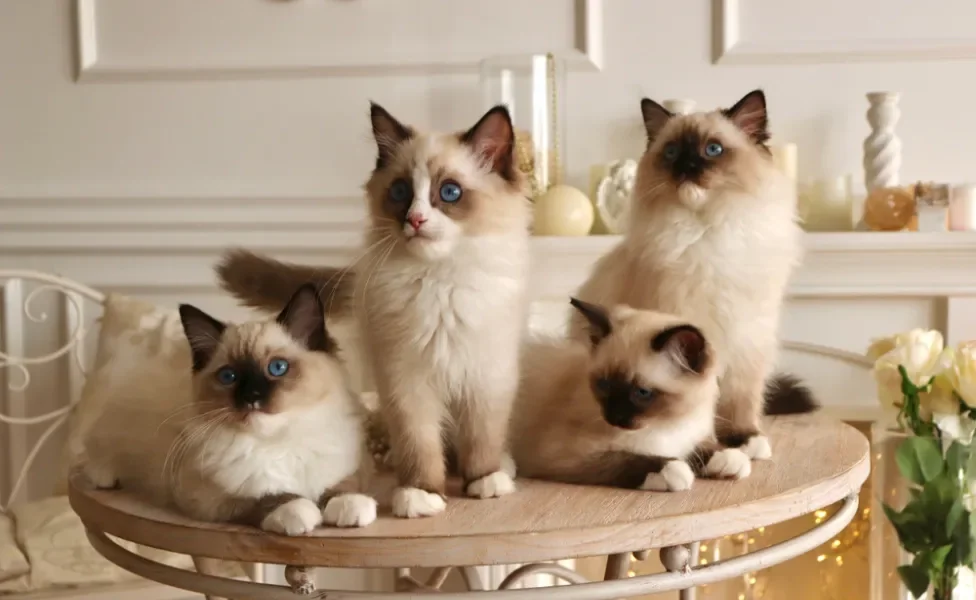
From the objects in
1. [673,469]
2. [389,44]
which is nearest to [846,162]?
[389,44]

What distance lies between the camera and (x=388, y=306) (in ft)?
3.00

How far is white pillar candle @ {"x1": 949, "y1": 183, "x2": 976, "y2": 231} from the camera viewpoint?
178cm

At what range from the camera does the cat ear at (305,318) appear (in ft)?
3.01

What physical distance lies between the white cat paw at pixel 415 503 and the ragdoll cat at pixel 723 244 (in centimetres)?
29

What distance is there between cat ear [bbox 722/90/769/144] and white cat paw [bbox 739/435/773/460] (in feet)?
1.12

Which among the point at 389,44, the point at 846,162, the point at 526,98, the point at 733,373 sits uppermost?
the point at 389,44

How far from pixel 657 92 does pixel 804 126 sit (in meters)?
0.31

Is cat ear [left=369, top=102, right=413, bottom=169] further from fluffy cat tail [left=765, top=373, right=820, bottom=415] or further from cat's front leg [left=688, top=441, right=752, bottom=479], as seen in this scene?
fluffy cat tail [left=765, top=373, right=820, bottom=415]

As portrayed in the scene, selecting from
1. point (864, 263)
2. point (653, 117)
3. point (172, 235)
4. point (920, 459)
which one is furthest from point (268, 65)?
point (920, 459)

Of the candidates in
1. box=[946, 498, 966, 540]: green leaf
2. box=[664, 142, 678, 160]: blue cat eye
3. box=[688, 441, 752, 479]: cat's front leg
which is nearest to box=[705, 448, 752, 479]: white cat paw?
box=[688, 441, 752, 479]: cat's front leg

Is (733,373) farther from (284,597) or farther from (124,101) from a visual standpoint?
(124,101)

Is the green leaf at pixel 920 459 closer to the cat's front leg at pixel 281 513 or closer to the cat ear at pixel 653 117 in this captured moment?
the cat ear at pixel 653 117

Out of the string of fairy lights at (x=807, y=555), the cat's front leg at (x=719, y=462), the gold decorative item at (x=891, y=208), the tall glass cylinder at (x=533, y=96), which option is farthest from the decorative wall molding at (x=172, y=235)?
the cat's front leg at (x=719, y=462)

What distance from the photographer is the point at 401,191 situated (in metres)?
0.91
